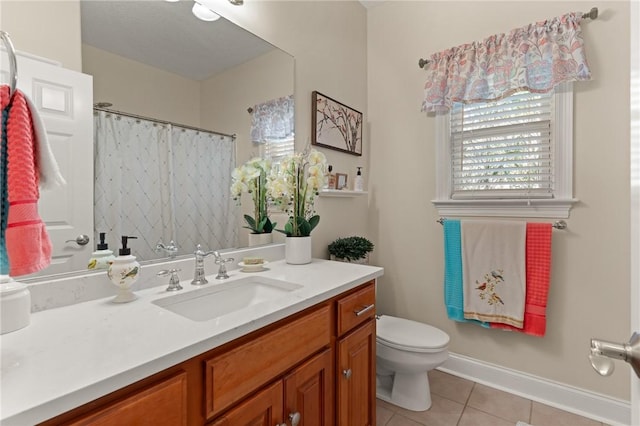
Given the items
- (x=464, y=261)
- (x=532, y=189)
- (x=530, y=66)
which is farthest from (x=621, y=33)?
(x=464, y=261)

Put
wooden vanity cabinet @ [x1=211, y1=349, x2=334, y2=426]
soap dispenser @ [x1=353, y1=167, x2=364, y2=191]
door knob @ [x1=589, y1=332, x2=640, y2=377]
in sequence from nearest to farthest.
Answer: door knob @ [x1=589, y1=332, x2=640, y2=377] < wooden vanity cabinet @ [x1=211, y1=349, x2=334, y2=426] < soap dispenser @ [x1=353, y1=167, x2=364, y2=191]

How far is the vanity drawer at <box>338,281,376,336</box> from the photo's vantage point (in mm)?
1260

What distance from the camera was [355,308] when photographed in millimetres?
1350

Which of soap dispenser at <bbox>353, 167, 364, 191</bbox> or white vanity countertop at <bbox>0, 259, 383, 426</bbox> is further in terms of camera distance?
soap dispenser at <bbox>353, 167, 364, 191</bbox>

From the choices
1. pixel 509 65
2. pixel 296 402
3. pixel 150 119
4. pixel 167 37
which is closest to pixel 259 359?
pixel 296 402

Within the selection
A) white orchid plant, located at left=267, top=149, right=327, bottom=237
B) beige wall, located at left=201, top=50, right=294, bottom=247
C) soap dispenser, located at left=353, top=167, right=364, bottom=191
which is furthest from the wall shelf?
beige wall, located at left=201, top=50, right=294, bottom=247

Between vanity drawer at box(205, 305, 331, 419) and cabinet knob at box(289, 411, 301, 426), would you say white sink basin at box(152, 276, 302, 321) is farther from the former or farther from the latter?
cabinet knob at box(289, 411, 301, 426)

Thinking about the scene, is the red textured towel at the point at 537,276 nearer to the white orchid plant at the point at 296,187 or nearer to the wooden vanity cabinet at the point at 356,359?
the wooden vanity cabinet at the point at 356,359

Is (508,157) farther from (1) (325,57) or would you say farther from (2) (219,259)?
(2) (219,259)

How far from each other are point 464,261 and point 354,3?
212 cm

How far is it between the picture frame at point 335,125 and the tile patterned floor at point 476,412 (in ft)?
5.63

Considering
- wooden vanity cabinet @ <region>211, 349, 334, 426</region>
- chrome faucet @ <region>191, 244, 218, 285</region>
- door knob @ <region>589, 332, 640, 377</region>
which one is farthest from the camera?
chrome faucet @ <region>191, 244, 218, 285</region>

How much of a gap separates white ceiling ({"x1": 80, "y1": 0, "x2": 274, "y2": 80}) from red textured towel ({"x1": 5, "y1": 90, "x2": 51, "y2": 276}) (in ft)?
2.02

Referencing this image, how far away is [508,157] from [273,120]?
1.52 metres
